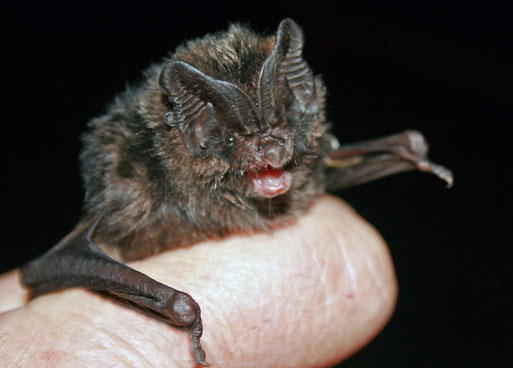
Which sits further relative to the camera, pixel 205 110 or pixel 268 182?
pixel 268 182

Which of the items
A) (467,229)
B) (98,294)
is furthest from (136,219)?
(467,229)

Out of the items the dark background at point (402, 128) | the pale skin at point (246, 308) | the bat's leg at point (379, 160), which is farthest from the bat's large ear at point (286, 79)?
the dark background at point (402, 128)

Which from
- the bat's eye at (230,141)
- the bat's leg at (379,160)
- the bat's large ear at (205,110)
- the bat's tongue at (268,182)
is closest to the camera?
the bat's large ear at (205,110)

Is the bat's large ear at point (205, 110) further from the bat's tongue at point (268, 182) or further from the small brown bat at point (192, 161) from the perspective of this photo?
the bat's tongue at point (268, 182)

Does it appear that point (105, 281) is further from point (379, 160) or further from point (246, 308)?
point (379, 160)

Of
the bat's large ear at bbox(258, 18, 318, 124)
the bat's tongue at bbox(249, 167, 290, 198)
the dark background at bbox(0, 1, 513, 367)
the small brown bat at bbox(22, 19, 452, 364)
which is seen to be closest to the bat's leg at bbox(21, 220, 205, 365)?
the small brown bat at bbox(22, 19, 452, 364)

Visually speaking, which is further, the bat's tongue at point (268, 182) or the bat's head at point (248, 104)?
the bat's tongue at point (268, 182)

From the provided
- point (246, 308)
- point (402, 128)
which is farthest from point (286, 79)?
point (402, 128)
